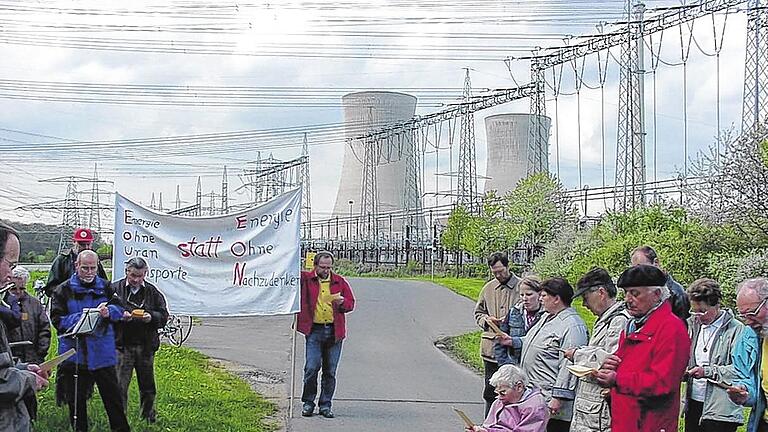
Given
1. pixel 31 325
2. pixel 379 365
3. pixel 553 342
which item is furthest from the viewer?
pixel 379 365

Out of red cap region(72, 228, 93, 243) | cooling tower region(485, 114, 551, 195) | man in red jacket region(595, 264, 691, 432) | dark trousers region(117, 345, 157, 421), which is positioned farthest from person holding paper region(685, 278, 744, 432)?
cooling tower region(485, 114, 551, 195)

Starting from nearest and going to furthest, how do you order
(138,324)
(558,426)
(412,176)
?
(558,426) < (138,324) < (412,176)

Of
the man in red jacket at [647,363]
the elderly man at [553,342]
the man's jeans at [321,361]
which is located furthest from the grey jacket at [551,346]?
the man's jeans at [321,361]

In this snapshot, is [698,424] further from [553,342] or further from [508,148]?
[508,148]

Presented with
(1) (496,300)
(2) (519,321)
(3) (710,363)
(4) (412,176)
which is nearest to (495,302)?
(1) (496,300)

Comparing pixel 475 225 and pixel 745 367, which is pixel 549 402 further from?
→ pixel 475 225

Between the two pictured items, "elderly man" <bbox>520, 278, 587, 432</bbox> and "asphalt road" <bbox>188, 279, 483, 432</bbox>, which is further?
"asphalt road" <bbox>188, 279, 483, 432</bbox>

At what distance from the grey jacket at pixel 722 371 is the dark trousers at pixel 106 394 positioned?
478cm

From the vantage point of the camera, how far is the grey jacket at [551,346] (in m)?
6.34

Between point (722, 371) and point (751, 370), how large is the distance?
0.84 ft

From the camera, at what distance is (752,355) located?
6121 millimetres

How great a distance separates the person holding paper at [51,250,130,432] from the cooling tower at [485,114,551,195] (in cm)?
4045

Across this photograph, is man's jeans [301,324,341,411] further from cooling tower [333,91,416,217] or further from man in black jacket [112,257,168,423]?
cooling tower [333,91,416,217]

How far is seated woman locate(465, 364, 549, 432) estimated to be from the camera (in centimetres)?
588
